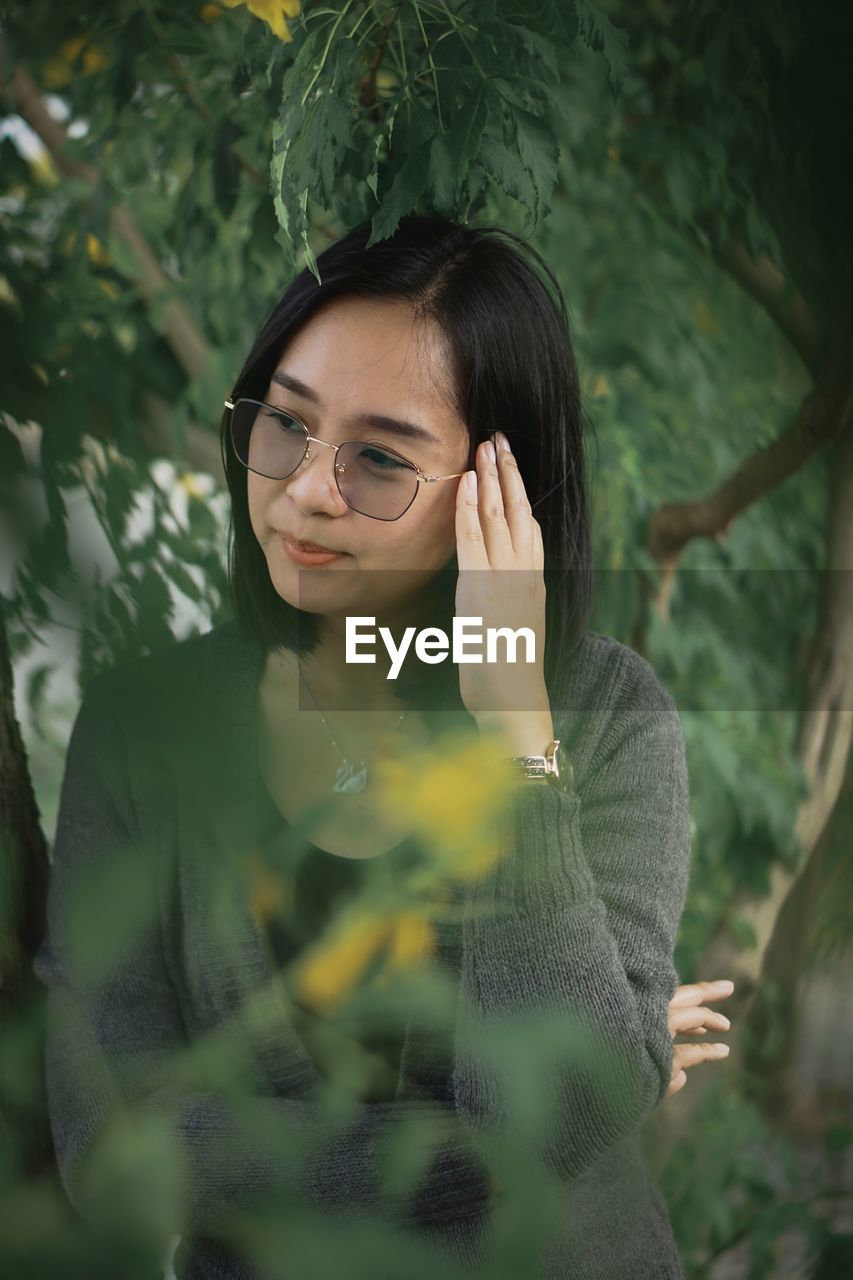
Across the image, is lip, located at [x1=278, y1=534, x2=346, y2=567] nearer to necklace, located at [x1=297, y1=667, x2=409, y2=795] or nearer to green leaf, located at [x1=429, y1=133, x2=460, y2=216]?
necklace, located at [x1=297, y1=667, x2=409, y2=795]

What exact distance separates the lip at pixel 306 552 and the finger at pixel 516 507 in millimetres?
169

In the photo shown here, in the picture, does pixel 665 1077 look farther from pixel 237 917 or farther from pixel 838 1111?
pixel 838 1111

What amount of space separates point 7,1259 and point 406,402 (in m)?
0.69

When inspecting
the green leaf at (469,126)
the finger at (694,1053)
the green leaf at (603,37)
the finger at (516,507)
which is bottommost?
the finger at (694,1053)

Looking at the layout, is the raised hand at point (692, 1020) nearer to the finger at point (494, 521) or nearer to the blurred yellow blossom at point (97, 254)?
the finger at point (494, 521)

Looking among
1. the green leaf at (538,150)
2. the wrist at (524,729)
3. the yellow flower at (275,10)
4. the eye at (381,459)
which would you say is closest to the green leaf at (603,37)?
the green leaf at (538,150)

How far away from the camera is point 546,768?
3.27ft

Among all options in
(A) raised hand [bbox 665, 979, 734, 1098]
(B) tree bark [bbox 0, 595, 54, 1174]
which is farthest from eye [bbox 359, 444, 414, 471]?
(A) raised hand [bbox 665, 979, 734, 1098]

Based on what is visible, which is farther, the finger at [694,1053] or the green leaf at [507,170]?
the finger at [694,1053]

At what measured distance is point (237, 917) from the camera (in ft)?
2.01

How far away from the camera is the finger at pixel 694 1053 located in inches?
45.9

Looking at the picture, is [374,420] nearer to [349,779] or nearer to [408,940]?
[349,779]

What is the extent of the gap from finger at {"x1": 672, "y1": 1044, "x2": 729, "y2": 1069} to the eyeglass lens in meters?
0.61

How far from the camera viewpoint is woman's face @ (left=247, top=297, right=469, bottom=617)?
0.98m
